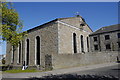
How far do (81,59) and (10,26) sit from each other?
39.5ft

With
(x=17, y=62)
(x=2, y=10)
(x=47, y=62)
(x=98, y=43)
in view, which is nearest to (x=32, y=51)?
(x=17, y=62)

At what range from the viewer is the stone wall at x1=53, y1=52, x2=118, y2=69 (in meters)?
16.9

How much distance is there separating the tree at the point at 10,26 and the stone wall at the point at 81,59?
607 cm

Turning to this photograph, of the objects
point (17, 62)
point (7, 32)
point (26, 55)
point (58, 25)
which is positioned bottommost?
point (17, 62)

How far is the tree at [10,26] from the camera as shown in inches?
615

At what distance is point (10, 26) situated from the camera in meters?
16.5

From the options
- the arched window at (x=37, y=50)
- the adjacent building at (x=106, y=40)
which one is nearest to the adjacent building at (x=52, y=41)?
the arched window at (x=37, y=50)

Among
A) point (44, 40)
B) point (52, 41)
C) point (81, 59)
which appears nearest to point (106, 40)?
point (81, 59)

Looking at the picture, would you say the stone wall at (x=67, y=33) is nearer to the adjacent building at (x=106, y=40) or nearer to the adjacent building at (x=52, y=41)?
the adjacent building at (x=52, y=41)

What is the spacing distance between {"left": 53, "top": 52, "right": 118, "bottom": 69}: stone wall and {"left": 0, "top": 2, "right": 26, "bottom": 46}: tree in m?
6.07

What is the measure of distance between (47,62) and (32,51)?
8837mm

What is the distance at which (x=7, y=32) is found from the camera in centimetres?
1556

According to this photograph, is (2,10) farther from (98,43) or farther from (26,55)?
(98,43)

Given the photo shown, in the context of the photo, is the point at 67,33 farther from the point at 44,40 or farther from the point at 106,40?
the point at 106,40
